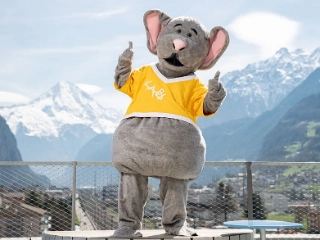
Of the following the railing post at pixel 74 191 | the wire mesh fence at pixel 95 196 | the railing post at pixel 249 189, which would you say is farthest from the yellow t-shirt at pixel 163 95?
the railing post at pixel 249 189

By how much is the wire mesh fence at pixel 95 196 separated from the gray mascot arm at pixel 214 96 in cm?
238

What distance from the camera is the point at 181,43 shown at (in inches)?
125

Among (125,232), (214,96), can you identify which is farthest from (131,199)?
(214,96)

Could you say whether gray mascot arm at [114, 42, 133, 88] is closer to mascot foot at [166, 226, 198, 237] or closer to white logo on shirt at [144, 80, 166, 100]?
white logo on shirt at [144, 80, 166, 100]

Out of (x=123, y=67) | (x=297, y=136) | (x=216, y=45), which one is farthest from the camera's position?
(x=297, y=136)

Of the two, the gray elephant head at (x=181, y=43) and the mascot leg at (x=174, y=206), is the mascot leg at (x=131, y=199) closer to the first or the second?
the mascot leg at (x=174, y=206)

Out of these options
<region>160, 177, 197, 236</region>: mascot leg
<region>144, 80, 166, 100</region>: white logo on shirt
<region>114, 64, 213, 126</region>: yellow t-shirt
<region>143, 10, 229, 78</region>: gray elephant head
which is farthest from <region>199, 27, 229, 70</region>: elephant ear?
<region>160, 177, 197, 236</region>: mascot leg

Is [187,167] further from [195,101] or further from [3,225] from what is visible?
[3,225]

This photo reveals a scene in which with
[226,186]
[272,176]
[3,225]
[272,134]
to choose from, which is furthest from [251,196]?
[272,134]

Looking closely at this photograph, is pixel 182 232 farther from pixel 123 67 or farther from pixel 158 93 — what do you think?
pixel 123 67

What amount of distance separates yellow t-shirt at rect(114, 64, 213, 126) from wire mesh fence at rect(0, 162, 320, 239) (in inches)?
90.6

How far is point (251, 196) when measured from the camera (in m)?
5.90

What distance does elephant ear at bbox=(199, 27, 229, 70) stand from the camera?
11.1ft

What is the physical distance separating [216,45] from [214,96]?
472 millimetres
